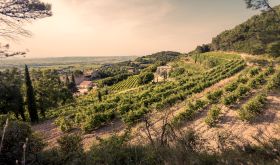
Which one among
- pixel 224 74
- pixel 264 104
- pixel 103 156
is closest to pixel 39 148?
pixel 103 156

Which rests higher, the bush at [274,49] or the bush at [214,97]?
the bush at [274,49]

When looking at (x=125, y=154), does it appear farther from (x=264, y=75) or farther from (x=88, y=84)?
(x=88, y=84)

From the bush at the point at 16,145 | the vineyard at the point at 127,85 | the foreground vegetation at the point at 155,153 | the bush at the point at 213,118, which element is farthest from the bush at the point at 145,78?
the foreground vegetation at the point at 155,153

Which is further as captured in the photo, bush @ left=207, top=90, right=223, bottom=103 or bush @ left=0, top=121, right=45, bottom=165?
bush @ left=207, top=90, right=223, bottom=103

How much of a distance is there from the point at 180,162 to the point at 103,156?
2.48 m

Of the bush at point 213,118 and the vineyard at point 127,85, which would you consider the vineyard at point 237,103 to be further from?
the vineyard at point 127,85

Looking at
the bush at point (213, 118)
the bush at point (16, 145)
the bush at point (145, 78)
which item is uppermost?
the bush at point (16, 145)

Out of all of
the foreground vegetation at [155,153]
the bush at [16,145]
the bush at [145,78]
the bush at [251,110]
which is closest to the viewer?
the foreground vegetation at [155,153]

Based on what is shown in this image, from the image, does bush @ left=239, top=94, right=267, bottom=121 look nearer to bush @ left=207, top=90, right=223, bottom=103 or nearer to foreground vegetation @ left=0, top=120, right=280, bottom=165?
bush @ left=207, top=90, right=223, bottom=103

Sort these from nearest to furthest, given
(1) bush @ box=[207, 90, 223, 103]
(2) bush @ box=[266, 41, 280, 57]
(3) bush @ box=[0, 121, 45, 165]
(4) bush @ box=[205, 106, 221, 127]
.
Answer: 1. (3) bush @ box=[0, 121, 45, 165]
2. (2) bush @ box=[266, 41, 280, 57]
3. (4) bush @ box=[205, 106, 221, 127]
4. (1) bush @ box=[207, 90, 223, 103]

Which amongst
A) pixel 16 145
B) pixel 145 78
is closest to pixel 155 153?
pixel 16 145

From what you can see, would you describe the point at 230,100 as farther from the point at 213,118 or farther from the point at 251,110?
the point at 213,118

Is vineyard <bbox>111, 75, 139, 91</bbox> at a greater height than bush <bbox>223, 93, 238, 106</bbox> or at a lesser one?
lesser

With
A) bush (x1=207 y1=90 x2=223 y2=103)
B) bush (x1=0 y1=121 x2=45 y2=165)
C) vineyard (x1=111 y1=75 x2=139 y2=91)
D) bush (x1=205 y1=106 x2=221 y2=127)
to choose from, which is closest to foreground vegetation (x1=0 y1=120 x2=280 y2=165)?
bush (x1=0 y1=121 x2=45 y2=165)
